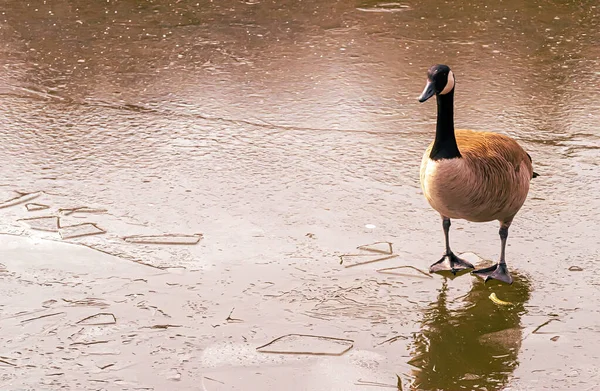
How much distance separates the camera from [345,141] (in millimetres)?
6984

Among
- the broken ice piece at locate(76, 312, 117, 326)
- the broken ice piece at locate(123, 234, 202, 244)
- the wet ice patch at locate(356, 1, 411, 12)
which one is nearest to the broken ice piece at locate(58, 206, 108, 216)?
the broken ice piece at locate(123, 234, 202, 244)

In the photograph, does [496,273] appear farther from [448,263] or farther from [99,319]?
[99,319]

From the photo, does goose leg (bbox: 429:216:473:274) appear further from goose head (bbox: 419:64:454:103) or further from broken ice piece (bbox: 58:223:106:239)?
broken ice piece (bbox: 58:223:106:239)

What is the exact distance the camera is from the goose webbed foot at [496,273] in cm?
505

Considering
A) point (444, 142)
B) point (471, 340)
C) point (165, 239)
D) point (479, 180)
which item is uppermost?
point (444, 142)

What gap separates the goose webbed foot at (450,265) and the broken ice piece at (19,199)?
8.23 ft

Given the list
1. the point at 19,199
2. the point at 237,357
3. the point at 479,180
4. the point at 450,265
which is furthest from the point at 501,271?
the point at 19,199

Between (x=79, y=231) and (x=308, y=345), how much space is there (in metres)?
1.79

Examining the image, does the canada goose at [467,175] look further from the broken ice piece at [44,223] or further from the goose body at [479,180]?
the broken ice piece at [44,223]

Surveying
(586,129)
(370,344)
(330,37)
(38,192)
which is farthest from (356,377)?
(330,37)

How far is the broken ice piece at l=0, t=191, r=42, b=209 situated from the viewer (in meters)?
5.92

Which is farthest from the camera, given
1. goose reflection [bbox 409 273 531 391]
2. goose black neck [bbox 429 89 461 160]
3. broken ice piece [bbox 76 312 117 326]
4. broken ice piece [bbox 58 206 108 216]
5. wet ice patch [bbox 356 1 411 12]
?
wet ice patch [bbox 356 1 411 12]

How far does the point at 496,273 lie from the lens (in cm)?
507

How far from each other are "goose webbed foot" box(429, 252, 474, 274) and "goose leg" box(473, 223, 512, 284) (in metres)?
0.08
